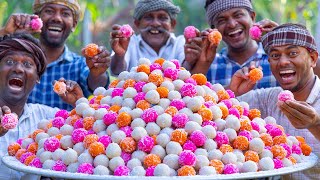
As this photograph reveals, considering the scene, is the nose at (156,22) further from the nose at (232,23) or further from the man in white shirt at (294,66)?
the man in white shirt at (294,66)

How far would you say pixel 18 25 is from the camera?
12.4 ft

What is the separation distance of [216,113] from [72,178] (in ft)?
2.62

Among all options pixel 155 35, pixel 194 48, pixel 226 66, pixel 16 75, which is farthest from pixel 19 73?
pixel 226 66

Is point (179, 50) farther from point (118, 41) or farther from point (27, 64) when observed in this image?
point (27, 64)

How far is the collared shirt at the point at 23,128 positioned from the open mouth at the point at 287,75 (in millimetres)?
1527

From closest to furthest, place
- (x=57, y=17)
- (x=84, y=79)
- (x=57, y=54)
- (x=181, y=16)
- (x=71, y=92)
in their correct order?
1. (x=71, y=92)
2. (x=84, y=79)
3. (x=57, y=17)
4. (x=57, y=54)
5. (x=181, y=16)

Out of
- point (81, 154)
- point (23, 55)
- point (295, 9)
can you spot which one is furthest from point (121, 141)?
point (295, 9)

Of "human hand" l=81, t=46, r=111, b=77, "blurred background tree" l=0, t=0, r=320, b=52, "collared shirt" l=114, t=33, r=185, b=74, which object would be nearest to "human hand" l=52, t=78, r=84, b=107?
"human hand" l=81, t=46, r=111, b=77

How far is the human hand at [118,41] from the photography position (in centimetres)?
375

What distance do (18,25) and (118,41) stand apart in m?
0.71

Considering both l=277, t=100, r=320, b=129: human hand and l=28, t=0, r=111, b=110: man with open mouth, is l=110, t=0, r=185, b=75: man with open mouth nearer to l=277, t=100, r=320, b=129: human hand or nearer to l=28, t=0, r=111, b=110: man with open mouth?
l=28, t=0, r=111, b=110: man with open mouth

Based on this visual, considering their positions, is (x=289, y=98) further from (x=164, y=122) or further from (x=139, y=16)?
(x=139, y=16)

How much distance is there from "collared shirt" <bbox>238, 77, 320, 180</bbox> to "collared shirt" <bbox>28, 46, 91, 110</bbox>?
1282 millimetres

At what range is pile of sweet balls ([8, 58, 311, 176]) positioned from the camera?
2.39 m
